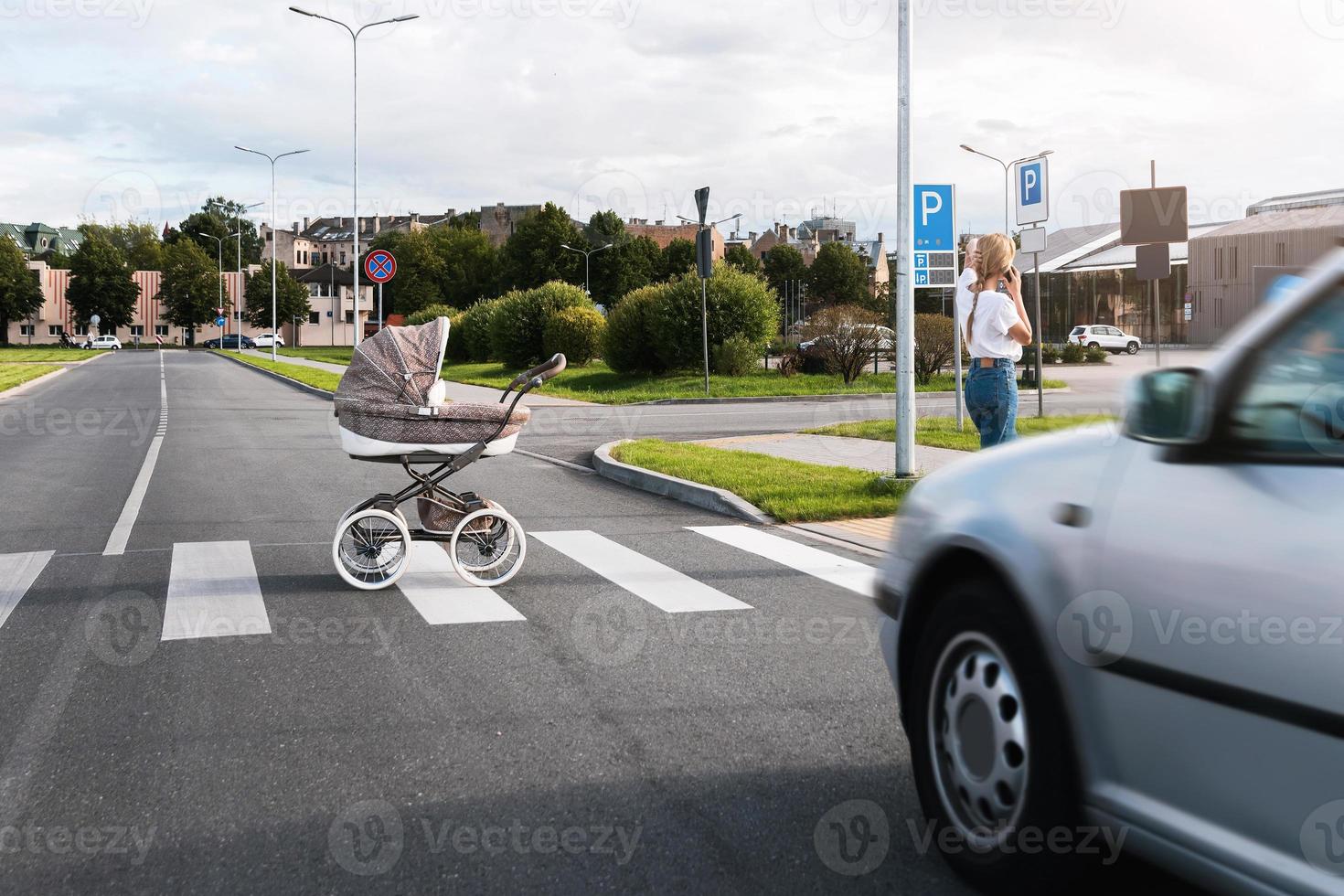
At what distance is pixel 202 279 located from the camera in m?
Answer: 114

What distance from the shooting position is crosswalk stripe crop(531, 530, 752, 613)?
668 cm

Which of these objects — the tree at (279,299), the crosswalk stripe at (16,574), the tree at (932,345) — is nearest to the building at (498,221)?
the tree at (279,299)

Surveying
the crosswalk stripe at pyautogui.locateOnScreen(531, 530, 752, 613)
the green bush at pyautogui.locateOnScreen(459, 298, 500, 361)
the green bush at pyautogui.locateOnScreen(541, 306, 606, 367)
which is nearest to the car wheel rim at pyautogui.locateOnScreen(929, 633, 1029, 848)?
the crosswalk stripe at pyautogui.locateOnScreen(531, 530, 752, 613)

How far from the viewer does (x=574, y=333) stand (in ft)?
123

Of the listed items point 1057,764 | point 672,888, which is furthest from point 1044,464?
point 672,888

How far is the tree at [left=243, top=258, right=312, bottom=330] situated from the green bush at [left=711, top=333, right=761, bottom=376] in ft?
286

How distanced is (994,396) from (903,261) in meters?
2.69

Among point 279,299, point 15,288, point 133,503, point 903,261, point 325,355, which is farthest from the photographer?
point 279,299

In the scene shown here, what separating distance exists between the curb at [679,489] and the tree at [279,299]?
103439 mm

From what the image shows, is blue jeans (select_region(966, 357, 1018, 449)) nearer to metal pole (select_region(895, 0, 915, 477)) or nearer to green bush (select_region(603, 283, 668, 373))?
metal pole (select_region(895, 0, 915, 477))

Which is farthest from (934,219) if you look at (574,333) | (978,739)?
(574,333)

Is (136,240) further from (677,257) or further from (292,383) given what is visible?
(292,383)

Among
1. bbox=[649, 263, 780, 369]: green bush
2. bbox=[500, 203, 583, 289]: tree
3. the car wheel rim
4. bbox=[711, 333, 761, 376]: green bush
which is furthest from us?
bbox=[500, 203, 583, 289]: tree

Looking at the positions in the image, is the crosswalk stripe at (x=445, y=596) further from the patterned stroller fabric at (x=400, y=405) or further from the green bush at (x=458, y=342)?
the green bush at (x=458, y=342)
